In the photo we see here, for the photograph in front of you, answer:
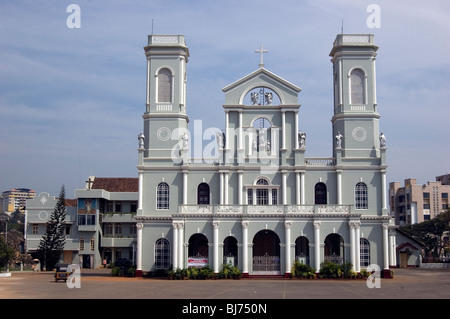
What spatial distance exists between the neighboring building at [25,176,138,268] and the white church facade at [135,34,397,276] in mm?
19205

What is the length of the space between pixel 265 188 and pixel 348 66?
1099 centimetres

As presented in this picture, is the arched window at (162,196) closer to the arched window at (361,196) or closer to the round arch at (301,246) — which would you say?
the round arch at (301,246)

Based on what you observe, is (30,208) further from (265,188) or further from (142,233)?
(265,188)

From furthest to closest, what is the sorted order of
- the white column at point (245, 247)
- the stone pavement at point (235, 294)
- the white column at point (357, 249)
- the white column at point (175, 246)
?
the white column at point (175, 246) → the white column at point (245, 247) → the white column at point (357, 249) → the stone pavement at point (235, 294)

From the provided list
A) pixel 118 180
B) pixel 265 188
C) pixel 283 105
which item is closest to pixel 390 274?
pixel 265 188

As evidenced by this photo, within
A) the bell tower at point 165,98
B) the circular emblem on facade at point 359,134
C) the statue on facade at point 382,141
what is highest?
the bell tower at point 165,98

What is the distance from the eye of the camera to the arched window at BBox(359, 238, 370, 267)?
43.4m

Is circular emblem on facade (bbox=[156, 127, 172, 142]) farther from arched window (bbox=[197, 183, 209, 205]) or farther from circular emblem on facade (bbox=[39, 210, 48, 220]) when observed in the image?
circular emblem on facade (bbox=[39, 210, 48, 220])

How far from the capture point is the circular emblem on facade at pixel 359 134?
4525 centimetres

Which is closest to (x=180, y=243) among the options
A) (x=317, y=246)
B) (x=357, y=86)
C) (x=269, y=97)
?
(x=317, y=246)

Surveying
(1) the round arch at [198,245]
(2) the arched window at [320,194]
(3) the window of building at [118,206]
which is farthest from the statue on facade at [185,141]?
(3) the window of building at [118,206]

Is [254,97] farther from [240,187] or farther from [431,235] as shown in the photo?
[431,235]

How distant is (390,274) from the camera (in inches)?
1686

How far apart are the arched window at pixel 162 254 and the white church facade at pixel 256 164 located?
2.8 inches
